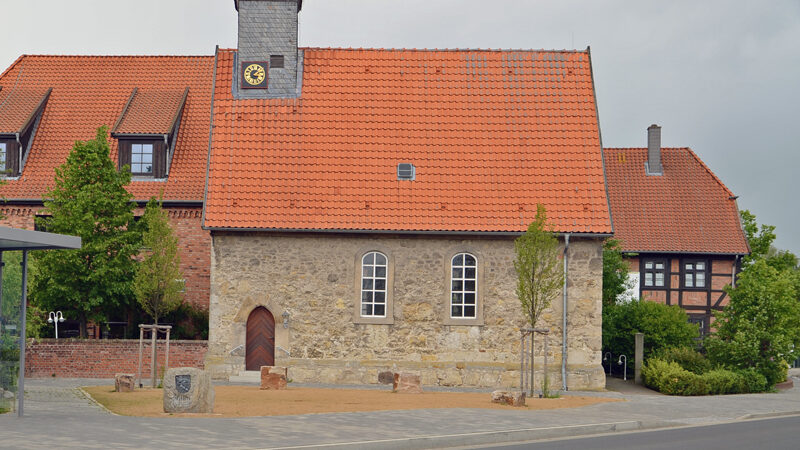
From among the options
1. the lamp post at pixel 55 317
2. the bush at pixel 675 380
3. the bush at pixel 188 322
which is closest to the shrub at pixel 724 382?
the bush at pixel 675 380

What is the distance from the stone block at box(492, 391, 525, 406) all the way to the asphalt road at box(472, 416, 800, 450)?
3616 mm

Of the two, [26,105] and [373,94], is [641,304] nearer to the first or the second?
[373,94]

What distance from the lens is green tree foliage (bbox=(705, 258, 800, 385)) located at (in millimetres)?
27812

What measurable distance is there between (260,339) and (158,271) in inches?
144

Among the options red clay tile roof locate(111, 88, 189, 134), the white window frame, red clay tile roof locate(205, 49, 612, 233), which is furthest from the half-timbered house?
red clay tile roof locate(111, 88, 189, 134)

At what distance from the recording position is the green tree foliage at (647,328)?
100ft

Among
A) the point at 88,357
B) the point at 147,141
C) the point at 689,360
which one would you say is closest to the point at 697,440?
the point at 689,360

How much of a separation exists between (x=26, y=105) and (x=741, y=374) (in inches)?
982

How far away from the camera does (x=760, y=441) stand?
1555 centimetres

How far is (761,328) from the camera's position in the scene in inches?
1105

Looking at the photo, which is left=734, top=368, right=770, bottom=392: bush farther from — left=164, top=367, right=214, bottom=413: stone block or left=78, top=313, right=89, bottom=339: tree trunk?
left=78, top=313, right=89, bottom=339: tree trunk

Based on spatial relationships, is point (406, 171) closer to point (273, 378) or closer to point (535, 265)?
point (535, 265)

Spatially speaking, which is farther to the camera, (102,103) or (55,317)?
(102,103)

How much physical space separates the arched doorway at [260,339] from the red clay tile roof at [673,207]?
18696mm
